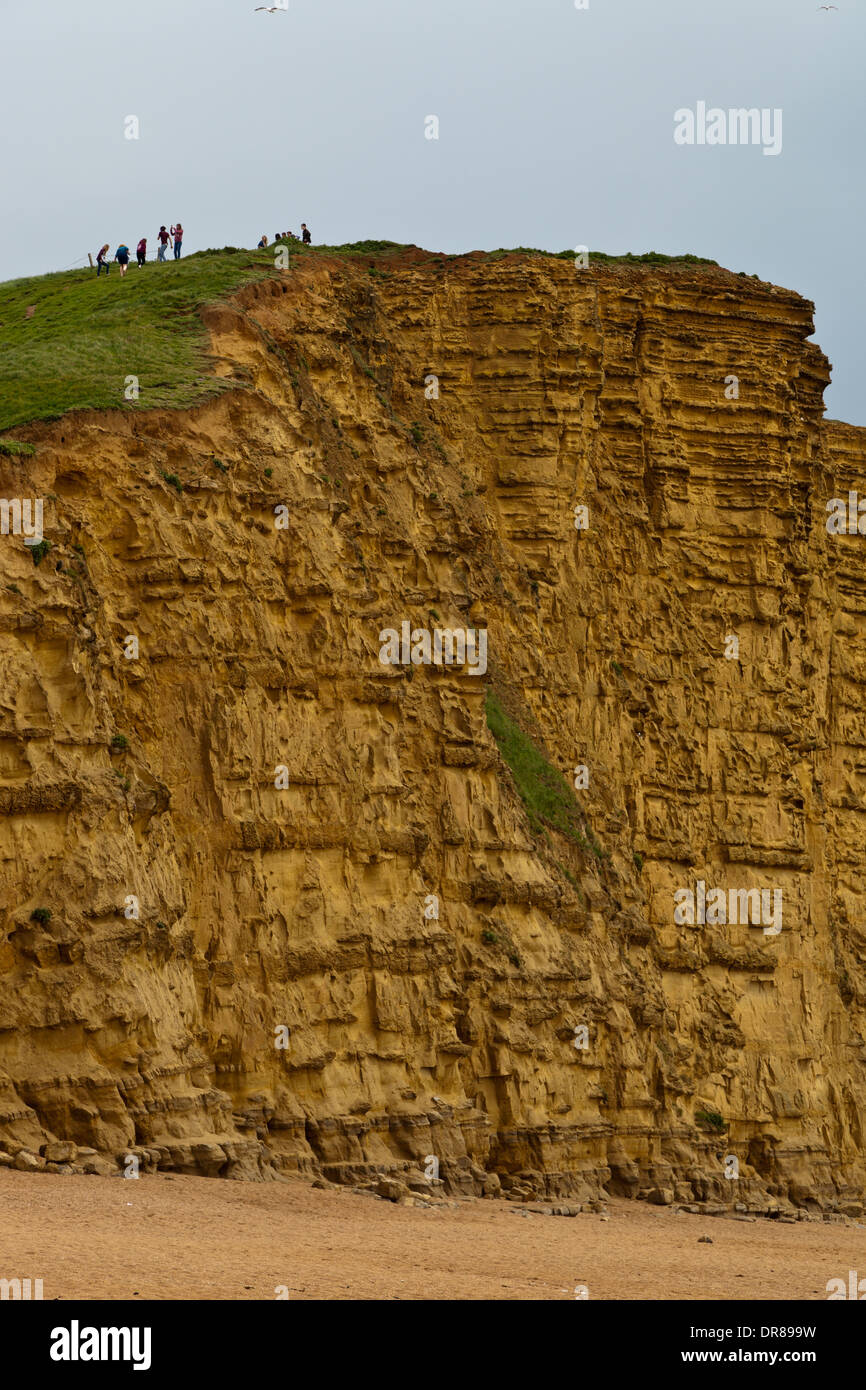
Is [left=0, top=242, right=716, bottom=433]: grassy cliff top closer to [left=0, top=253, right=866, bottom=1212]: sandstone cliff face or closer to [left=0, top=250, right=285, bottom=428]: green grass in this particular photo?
[left=0, top=250, right=285, bottom=428]: green grass

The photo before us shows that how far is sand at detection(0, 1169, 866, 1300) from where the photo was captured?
20.2 m

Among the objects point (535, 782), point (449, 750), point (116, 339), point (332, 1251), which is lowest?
point (332, 1251)

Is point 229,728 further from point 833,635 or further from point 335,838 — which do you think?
point 833,635

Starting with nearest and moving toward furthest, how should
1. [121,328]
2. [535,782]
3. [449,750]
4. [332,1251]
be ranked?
[332,1251], [449,750], [121,328], [535,782]

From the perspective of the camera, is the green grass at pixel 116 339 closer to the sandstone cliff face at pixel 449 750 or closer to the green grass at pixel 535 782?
the sandstone cliff face at pixel 449 750

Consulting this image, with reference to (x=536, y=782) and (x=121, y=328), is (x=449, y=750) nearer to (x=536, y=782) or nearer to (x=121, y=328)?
(x=536, y=782)

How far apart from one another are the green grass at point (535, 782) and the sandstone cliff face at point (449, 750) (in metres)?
0.54

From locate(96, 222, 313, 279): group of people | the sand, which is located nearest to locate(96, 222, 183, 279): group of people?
locate(96, 222, 313, 279): group of people

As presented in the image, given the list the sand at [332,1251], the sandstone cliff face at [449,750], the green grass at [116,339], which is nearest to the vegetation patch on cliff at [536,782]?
the sandstone cliff face at [449,750]

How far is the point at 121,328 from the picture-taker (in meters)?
41.2

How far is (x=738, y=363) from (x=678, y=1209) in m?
21.6

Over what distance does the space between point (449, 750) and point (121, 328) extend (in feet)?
33.6

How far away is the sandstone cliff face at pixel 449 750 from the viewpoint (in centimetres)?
2998

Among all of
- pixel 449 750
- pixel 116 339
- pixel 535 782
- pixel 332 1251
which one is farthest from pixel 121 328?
pixel 332 1251
